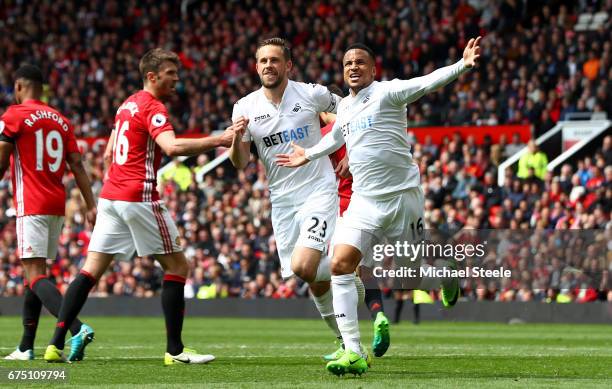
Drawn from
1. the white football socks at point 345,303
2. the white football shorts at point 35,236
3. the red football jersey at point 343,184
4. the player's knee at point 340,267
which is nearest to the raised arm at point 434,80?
the player's knee at point 340,267

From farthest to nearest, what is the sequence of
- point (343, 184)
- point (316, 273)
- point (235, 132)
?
1. point (343, 184)
2. point (316, 273)
3. point (235, 132)

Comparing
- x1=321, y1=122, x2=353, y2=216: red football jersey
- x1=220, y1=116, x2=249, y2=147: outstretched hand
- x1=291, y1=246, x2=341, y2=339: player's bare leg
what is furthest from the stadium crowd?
x1=220, y1=116, x2=249, y2=147: outstretched hand

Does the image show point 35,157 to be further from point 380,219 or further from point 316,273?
point 380,219

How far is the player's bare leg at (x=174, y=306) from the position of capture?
30.8ft

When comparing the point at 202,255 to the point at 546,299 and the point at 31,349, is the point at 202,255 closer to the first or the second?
the point at 546,299

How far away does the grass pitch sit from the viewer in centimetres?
803

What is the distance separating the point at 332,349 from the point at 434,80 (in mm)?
4071

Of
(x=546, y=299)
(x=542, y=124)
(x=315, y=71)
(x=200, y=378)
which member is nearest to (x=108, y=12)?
(x=315, y=71)

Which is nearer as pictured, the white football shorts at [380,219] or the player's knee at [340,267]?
the player's knee at [340,267]

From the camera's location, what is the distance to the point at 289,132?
9.98 m

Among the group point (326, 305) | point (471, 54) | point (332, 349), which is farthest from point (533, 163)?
point (471, 54)

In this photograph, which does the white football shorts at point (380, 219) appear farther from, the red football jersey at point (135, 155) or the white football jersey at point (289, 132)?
the red football jersey at point (135, 155)

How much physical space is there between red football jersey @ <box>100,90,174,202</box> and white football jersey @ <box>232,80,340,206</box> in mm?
824

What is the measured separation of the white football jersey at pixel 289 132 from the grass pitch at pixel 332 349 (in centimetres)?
143
